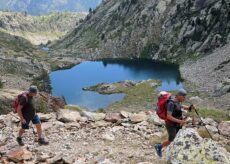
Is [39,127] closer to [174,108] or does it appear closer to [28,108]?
[28,108]

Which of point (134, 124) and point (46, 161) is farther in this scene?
point (134, 124)

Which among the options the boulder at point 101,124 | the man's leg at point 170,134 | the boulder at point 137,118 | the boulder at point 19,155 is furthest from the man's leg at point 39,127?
the boulder at point 137,118

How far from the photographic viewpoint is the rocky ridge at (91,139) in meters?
18.0

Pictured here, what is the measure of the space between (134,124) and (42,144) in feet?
20.4

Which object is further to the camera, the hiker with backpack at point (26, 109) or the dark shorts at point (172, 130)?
the hiker with backpack at point (26, 109)

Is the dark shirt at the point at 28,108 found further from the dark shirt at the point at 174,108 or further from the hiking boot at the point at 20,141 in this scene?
the dark shirt at the point at 174,108

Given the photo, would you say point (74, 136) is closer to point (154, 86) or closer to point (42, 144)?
point (42, 144)

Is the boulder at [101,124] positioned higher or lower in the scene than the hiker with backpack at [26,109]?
lower

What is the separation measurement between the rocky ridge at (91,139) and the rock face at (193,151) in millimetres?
41

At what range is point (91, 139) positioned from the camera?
21344 mm

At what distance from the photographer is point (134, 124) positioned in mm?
23984

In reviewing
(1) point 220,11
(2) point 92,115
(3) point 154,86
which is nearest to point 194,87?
(3) point 154,86

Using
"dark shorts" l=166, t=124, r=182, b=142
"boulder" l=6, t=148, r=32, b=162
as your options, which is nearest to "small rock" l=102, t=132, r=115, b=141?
"boulder" l=6, t=148, r=32, b=162

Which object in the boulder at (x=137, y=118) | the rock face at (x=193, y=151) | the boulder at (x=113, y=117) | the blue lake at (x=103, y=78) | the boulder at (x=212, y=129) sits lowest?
the blue lake at (x=103, y=78)
